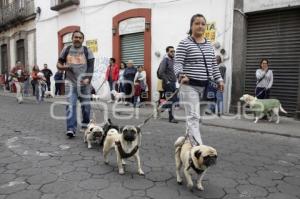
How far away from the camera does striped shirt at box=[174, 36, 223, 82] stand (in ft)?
14.7

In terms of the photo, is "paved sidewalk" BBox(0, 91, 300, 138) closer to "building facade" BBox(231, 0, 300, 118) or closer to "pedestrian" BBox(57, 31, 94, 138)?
"building facade" BBox(231, 0, 300, 118)

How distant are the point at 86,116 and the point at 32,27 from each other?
Result: 17.3 m

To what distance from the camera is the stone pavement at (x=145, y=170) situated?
383 cm

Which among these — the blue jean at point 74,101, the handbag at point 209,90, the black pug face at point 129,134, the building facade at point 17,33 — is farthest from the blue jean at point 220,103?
the building facade at point 17,33

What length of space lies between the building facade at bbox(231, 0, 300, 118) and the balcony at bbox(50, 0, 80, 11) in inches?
375

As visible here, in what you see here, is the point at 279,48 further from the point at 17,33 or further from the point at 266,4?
the point at 17,33

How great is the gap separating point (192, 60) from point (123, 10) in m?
10.9

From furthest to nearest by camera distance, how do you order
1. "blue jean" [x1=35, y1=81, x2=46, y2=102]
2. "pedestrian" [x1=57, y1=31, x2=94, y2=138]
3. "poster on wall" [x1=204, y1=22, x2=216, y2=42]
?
"blue jean" [x1=35, y1=81, x2=46, y2=102] < "poster on wall" [x1=204, y1=22, x2=216, y2=42] < "pedestrian" [x1=57, y1=31, x2=94, y2=138]

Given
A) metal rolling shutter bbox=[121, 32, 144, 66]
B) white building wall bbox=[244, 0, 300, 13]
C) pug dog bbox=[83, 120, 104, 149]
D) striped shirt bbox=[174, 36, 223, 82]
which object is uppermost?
white building wall bbox=[244, 0, 300, 13]

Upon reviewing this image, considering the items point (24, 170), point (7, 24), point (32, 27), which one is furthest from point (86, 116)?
point (7, 24)

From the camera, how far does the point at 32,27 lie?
73.5 ft

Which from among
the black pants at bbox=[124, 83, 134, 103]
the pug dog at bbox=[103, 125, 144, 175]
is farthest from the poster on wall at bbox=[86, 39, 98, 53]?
the pug dog at bbox=[103, 125, 144, 175]

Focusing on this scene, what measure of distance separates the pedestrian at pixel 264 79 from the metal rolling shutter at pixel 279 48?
55 centimetres

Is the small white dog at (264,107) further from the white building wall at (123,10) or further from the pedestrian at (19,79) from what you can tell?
the pedestrian at (19,79)
